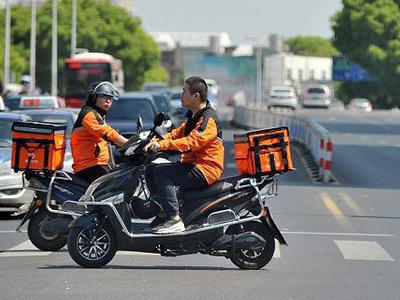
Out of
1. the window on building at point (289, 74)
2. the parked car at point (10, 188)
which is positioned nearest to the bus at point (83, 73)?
the parked car at point (10, 188)

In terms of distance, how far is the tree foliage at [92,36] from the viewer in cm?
11300

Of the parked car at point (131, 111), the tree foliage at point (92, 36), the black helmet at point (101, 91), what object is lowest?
the parked car at point (131, 111)

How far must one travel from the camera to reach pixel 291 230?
667 inches

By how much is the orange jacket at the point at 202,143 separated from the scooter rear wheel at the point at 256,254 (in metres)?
0.57

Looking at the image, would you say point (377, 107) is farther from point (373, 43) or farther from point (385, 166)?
point (385, 166)

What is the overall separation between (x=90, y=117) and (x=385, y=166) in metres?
18.6

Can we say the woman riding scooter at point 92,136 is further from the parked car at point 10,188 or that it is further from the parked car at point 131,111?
the parked car at point 131,111

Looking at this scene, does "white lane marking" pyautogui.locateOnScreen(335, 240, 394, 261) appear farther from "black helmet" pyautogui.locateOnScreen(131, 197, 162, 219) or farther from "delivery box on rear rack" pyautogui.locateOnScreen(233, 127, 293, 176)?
"black helmet" pyautogui.locateOnScreen(131, 197, 162, 219)

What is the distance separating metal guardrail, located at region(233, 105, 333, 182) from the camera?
27.0 m

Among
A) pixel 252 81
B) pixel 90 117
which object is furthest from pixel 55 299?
pixel 252 81

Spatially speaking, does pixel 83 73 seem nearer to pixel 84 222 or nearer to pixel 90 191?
pixel 90 191

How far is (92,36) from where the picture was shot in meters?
115

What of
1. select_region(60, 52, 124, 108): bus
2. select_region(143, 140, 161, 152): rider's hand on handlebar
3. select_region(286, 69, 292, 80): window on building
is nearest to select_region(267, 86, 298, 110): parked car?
select_region(60, 52, 124, 108): bus

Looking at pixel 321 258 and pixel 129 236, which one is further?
pixel 321 258
